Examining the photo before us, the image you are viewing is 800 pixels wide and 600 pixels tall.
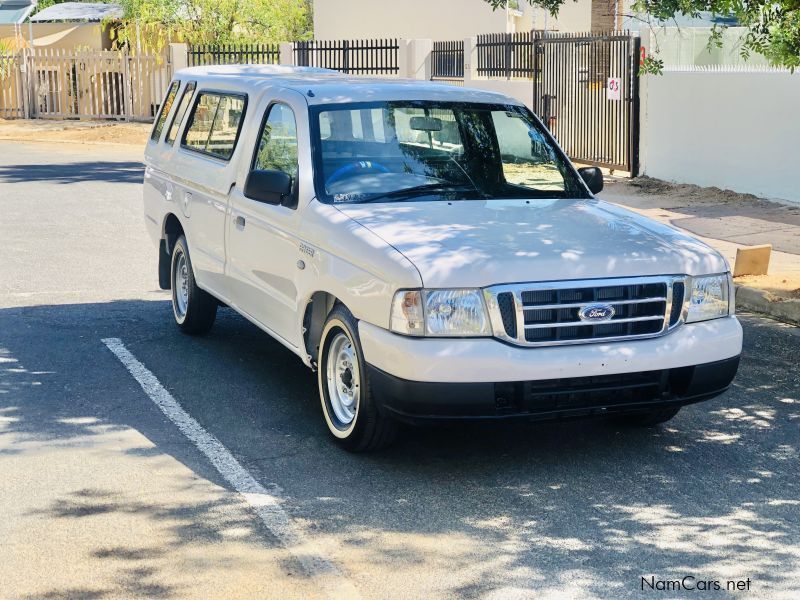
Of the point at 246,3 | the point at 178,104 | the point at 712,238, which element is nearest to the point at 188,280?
the point at 178,104

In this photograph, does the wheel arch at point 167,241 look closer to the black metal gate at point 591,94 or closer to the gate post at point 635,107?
the black metal gate at point 591,94

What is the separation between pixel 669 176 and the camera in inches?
747

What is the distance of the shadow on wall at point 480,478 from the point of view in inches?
199

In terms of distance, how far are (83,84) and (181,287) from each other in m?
26.5

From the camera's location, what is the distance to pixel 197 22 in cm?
3688

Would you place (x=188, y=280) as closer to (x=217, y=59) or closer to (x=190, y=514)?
(x=190, y=514)

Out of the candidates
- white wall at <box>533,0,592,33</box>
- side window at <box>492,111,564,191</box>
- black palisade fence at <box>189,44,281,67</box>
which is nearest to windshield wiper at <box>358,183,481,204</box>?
side window at <box>492,111,564,191</box>

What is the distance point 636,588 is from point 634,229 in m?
2.38

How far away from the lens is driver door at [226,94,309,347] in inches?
277

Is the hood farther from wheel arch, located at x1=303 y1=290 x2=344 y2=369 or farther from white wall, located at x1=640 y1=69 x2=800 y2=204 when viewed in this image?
white wall, located at x1=640 y1=69 x2=800 y2=204

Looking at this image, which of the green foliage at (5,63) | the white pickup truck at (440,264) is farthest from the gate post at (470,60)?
the white pickup truck at (440,264)

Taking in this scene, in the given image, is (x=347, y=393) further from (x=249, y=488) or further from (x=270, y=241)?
(x=270, y=241)

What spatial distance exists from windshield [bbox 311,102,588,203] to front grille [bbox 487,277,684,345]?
134 centimetres

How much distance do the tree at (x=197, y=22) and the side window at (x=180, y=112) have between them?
83.5 feet
